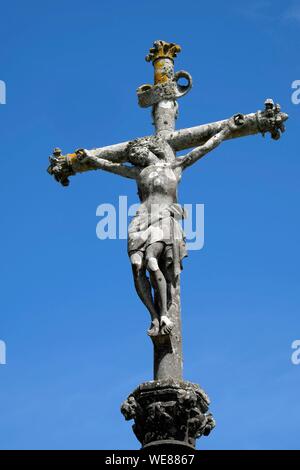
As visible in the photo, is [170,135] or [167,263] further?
[170,135]

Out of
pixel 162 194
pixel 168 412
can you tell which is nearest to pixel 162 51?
pixel 162 194

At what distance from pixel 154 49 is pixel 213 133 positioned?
2.21m

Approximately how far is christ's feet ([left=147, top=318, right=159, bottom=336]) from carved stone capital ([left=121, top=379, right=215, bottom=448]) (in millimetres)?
873

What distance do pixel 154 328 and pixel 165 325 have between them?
0.17 meters

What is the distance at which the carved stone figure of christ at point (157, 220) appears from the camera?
66.7 ft

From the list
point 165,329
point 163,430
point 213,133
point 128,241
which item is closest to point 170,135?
point 213,133

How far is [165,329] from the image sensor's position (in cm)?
2000

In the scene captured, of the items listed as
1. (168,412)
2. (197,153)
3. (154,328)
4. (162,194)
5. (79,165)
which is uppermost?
(79,165)

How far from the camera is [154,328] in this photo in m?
20.1

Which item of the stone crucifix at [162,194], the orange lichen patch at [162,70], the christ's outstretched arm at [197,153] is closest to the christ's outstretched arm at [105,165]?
the stone crucifix at [162,194]

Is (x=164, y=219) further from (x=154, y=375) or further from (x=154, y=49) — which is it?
(x=154, y=49)

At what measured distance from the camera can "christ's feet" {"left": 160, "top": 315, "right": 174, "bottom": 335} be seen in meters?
20.0

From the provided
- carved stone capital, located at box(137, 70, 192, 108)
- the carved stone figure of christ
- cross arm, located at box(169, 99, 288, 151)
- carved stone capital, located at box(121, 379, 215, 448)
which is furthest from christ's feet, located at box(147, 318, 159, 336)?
carved stone capital, located at box(137, 70, 192, 108)

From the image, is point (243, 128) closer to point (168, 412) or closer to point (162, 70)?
point (162, 70)
